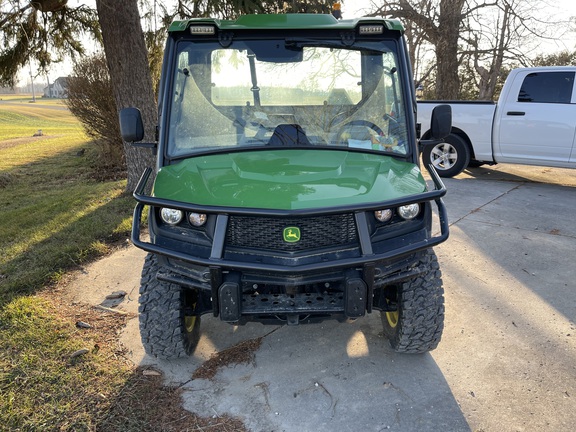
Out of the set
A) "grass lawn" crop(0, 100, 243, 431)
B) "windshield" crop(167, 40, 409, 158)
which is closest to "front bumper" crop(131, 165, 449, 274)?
"windshield" crop(167, 40, 409, 158)

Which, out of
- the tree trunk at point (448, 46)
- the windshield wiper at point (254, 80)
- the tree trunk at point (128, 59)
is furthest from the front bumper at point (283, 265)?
the tree trunk at point (448, 46)

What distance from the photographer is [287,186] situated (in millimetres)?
2607

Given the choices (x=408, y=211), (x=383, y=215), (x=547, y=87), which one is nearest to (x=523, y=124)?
(x=547, y=87)

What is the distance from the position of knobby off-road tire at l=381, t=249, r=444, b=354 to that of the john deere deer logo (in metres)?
0.83

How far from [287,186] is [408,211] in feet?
2.37

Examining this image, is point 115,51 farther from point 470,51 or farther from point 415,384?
point 470,51

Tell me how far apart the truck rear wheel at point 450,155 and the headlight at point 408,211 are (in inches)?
232

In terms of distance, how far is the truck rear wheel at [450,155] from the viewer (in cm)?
830

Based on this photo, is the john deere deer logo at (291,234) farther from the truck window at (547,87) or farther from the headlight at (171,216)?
the truck window at (547,87)

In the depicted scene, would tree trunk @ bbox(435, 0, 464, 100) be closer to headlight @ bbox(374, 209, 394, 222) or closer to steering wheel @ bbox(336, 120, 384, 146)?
steering wheel @ bbox(336, 120, 384, 146)

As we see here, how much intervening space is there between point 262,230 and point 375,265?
65cm

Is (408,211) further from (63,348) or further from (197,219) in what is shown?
(63,348)

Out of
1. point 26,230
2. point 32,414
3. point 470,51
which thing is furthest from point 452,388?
point 470,51

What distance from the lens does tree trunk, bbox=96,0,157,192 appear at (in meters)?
6.53
